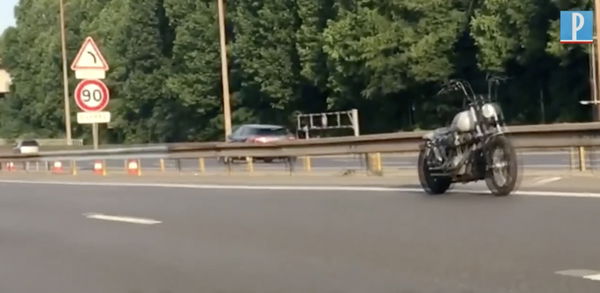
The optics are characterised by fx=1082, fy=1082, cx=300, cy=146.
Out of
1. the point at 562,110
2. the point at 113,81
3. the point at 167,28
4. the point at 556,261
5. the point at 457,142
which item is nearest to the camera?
the point at 556,261

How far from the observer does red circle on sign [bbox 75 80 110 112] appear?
24703 mm

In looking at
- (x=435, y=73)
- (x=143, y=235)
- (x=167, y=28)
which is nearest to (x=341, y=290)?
(x=143, y=235)

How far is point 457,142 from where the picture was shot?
13.6m

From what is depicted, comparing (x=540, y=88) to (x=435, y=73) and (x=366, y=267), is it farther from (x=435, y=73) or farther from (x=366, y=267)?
(x=366, y=267)

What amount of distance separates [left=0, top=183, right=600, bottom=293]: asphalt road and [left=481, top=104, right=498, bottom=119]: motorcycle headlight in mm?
1018

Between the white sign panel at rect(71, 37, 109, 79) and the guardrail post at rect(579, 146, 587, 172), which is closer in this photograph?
the guardrail post at rect(579, 146, 587, 172)

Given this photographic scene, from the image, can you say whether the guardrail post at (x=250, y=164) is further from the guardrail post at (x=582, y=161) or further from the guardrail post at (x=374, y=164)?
the guardrail post at (x=582, y=161)

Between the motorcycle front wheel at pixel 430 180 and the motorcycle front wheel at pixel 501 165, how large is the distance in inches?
41.0

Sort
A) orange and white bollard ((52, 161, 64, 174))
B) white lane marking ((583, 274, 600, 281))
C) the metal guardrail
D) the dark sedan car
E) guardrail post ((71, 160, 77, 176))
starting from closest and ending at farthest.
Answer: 1. white lane marking ((583, 274, 600, 281))
2. the metal guardrail
3. guardrail post ((71, 160, 77, 176))
4. orange and white bollard ((52, 161, 64, 174))
5. the dark sedan car

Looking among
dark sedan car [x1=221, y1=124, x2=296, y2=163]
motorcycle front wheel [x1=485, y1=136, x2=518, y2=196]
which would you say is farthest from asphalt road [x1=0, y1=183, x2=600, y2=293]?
dark sedan car [x1=221, y1=124, x2=296, y2=163]

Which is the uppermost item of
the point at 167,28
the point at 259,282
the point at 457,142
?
the point at 167,28

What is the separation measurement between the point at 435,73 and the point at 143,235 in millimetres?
42171

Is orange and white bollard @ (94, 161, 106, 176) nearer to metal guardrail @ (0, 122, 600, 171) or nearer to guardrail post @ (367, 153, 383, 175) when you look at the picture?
metal guardrail @ (0, 122, 600, 171)

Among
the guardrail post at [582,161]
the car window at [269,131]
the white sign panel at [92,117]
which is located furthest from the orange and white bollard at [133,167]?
→ the guardrail post at [582,161]
